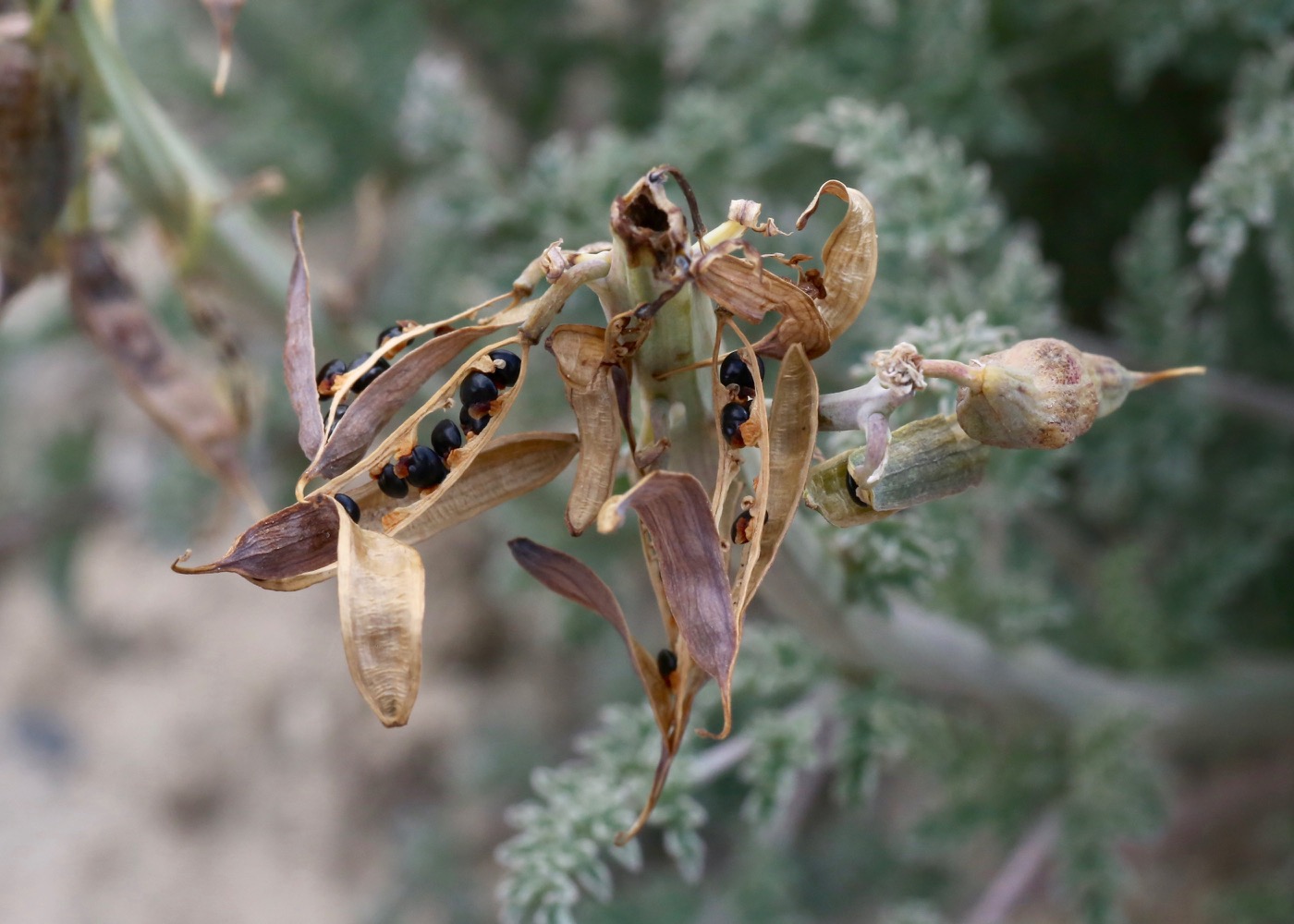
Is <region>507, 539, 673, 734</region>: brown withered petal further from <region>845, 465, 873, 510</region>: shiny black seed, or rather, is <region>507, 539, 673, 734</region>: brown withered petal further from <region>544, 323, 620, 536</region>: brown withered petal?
<region>845, 465, 873, 510</region>: shiny black seed

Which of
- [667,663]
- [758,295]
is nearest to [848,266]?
[758,295]

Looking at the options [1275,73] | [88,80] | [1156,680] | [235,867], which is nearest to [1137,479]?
[1156,680]

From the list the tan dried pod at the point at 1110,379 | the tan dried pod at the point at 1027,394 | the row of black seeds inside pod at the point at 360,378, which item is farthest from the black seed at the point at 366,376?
the tan dried pod at the point at 1110,379

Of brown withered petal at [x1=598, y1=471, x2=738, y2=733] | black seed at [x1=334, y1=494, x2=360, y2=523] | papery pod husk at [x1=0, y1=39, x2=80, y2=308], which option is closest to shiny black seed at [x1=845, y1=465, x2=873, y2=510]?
brown withered petal at [x1=598, y1=471, x2=738, y2=733]

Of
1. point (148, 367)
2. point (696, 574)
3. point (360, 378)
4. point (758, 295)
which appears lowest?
point (696, 574)

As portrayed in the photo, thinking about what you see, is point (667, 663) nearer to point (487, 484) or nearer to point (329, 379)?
point (487, 484)

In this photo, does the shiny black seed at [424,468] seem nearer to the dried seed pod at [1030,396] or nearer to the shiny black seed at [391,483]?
the shiny black seed at [391,483]

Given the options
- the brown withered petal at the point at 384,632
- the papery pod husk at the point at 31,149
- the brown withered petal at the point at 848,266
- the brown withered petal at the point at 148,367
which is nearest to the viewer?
the brown withered petal at the point at 384,632
